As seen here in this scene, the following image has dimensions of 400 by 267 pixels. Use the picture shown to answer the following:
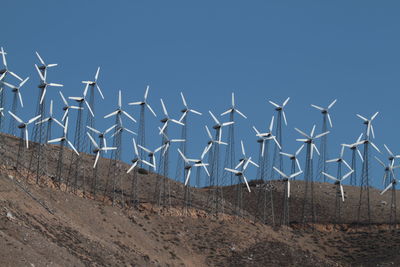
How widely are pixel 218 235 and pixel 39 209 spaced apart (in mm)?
33132

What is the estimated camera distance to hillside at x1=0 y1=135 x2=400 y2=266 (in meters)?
86.6

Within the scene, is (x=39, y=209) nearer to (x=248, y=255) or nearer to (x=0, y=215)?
(x=0, y=215)

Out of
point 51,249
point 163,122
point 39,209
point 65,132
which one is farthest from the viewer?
point 163,122

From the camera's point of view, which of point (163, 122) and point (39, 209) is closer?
point (39, 209)

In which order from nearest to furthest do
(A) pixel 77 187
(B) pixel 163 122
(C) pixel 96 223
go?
1. (C) pixel 96 223
2. (A) pixel 77 187
3. (B) pixel 163 122

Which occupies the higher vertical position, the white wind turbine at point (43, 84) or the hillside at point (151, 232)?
the white wind turbine at point (43, 84)

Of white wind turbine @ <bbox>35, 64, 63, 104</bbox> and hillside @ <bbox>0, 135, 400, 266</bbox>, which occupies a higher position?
white wind turbine @ <bbox>35, 64, 63, 104</bbox>

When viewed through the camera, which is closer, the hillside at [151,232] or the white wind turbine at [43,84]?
the hillside at [151,232]

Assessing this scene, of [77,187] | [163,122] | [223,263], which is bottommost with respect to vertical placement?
[223,263]

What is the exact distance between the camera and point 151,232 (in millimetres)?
114375

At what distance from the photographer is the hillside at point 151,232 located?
284 ft

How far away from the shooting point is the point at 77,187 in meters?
123

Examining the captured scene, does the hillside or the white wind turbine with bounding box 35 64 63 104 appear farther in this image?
the white wind turbine with bounding box 35 64 63 104

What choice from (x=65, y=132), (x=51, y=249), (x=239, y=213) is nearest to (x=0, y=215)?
(x=51, y=249)
